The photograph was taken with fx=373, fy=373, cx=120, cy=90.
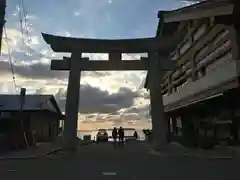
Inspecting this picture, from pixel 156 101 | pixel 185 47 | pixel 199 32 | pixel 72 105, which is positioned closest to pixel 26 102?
pixel 72 105

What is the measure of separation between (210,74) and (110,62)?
711 cm

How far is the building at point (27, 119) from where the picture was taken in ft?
90.2

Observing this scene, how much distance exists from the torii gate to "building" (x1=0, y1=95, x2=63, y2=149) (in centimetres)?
436

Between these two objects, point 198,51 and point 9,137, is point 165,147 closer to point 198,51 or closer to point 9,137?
point 9,137

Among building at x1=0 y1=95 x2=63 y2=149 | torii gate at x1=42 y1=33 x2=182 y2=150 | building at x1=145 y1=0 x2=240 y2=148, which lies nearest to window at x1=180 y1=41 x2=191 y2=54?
building at x1=145 y1=0 x2=240 y2=148

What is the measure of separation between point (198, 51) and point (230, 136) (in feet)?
54.5

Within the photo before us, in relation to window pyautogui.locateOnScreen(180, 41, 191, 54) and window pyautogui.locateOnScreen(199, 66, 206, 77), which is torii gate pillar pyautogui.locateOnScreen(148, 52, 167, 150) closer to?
window pyautogui.locateOnScreen(199, 66, 206, 77)

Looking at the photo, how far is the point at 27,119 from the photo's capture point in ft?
121

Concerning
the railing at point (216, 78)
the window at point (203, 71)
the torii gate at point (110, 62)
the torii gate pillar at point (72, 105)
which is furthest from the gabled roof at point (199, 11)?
the window at point (203, 71)

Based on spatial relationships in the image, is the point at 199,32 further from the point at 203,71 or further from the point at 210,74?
the point at 210,74

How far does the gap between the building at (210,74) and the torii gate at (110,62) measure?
2.59 m

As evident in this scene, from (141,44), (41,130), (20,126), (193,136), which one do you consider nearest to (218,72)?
(141,44)

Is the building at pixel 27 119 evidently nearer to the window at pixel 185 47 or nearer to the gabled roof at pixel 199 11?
the gabled roof at pixel 199 11

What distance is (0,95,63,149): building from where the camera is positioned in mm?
27502
